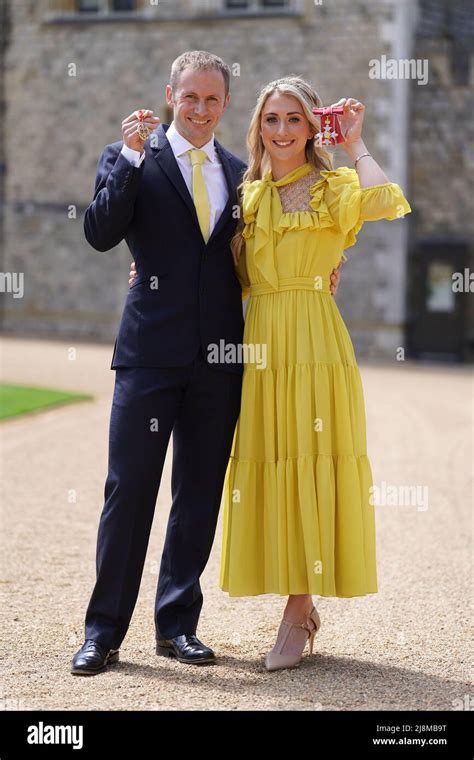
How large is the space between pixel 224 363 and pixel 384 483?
14.8 ft

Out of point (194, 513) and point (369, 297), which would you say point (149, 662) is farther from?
point (369, 297)

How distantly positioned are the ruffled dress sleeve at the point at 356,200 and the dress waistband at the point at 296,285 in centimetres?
21

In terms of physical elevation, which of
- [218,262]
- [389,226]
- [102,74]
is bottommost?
[218,262]

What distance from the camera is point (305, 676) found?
4227 millimetres

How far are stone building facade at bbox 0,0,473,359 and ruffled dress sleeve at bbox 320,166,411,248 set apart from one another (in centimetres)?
1539

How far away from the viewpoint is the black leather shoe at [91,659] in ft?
13.7

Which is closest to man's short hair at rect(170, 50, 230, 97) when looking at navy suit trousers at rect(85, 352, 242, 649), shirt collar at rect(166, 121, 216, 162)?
shirt collar at rect(166, 121, 216, 162)

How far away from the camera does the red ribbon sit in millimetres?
4305

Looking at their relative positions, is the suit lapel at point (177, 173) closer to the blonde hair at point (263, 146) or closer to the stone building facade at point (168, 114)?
the blonde hair at point (263, 146)

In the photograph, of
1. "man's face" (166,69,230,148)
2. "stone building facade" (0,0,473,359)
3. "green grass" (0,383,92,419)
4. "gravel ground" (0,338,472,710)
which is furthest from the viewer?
"stone building facade" (0,0,473,359)

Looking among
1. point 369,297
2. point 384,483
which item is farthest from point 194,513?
point 369,297

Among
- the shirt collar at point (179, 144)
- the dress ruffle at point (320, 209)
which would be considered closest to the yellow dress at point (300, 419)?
the dress ruffle at point (320, 209)

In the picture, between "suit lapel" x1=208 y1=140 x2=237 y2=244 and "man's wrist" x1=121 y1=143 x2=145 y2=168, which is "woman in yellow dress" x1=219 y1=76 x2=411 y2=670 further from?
"man's wrist" x1=121 y1=143 x2=145 y2=168

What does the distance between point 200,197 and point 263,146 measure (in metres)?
0.34
